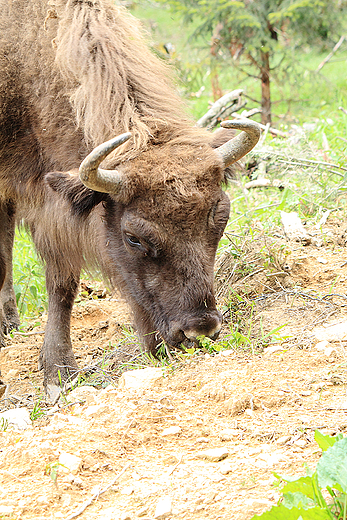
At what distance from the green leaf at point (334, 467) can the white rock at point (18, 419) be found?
1972mm

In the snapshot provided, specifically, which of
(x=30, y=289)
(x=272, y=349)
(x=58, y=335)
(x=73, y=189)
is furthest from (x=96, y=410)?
(x=30, y=289)

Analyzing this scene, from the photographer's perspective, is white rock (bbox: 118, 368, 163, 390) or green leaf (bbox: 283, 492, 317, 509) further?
white rock (bbox: 118, 368, 163, 390)

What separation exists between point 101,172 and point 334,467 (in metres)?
2.16

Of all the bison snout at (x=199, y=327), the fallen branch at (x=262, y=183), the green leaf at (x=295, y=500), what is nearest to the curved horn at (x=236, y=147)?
the bison snout at (x=199, y=327)

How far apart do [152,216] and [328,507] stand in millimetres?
2042

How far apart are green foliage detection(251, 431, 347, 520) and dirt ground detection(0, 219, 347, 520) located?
12 cm

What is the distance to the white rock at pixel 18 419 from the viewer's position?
133 inches

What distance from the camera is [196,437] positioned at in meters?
2.53

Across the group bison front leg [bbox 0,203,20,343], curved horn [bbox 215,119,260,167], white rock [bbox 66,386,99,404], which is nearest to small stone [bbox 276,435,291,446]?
white rock [bbox 66,386,99,404]

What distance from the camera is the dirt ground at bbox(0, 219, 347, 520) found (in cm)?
209

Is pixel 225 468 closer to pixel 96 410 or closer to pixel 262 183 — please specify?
pixel 96 410

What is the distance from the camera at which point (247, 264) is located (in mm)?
4801

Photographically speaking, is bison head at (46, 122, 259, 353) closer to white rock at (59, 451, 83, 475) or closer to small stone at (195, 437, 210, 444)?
small stone at (195, 437, 210, 444)

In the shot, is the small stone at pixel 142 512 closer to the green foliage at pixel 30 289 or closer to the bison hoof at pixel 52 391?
the bison hoof at pixel 52 391
